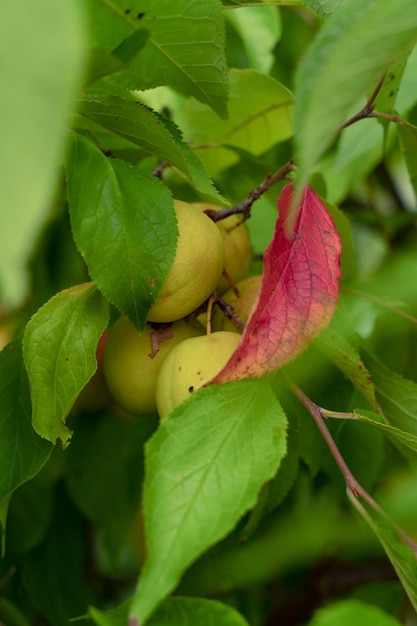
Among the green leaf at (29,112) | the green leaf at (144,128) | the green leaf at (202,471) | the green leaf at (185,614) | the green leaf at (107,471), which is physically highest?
the green leaf at (29,112)

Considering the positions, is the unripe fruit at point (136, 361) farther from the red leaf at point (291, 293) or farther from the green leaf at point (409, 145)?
the green leaf at point (409, 145)

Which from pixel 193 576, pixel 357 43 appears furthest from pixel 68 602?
pixel 357 43

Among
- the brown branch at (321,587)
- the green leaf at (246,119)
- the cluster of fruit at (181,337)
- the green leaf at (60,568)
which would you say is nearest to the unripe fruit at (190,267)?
the cluster of fruit at (181,337)

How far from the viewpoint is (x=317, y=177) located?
2.50ft

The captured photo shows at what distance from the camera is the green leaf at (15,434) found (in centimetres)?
56

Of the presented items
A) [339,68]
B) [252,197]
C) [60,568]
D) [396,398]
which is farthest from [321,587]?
[339,68]

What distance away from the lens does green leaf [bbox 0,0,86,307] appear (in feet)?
0.68

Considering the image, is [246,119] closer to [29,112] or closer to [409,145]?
[409,145]

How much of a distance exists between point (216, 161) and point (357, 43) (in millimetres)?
491

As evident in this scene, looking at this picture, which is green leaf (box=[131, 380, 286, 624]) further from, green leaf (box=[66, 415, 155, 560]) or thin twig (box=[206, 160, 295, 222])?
green leaf (box=[66, 415, 155, 560])

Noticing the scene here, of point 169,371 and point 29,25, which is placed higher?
point 29,25

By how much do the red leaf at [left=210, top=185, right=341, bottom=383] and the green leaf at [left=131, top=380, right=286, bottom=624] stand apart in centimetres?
2

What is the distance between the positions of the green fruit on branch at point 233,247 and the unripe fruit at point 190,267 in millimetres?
83

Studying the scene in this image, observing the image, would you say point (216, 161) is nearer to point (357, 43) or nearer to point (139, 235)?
point (139, 235)
